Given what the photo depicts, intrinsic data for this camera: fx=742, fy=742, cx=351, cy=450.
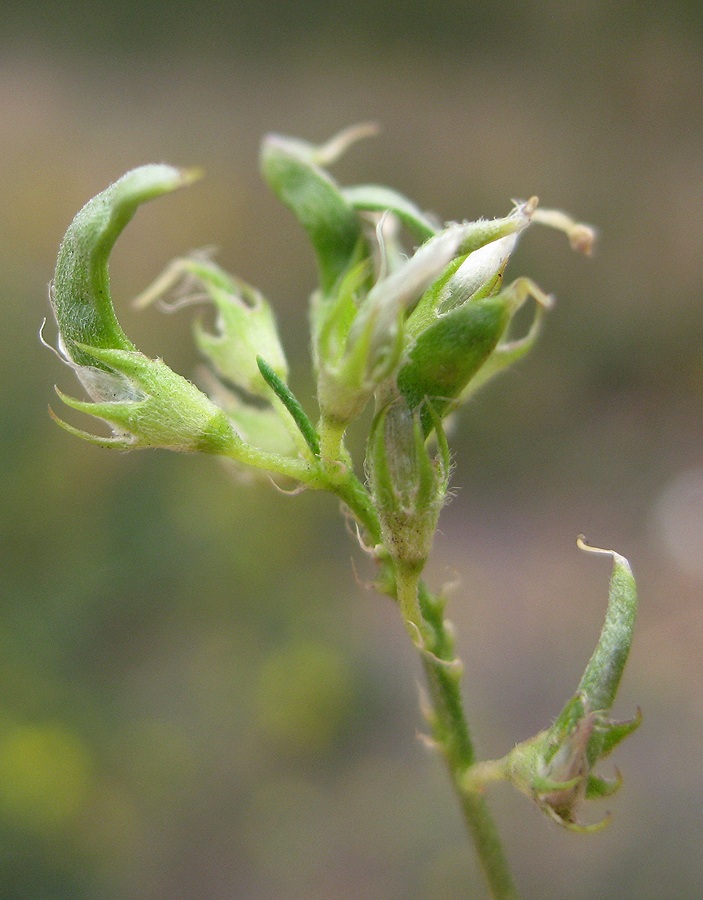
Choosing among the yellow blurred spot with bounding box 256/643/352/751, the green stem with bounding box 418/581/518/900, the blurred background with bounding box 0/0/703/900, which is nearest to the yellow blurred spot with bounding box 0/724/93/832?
the blurred background with bounding box 0/0/703/900

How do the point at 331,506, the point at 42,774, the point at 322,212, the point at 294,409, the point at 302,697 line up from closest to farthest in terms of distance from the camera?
the point at 294,409 < the point at 322,212 < the point at 42,774 < the point at 302,697 < the point at 331,506

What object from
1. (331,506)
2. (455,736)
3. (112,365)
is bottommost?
(331,506)

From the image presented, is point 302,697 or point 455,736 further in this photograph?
point 302,697

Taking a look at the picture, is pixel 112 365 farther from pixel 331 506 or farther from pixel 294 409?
pixel 331 506

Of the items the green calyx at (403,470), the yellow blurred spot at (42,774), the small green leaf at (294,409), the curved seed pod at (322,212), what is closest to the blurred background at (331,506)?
the yellow blurred spot at (42,774)

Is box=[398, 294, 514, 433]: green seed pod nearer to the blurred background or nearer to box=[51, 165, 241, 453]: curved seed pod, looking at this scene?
box=[51, 165, 241, 453]: curved seed pod

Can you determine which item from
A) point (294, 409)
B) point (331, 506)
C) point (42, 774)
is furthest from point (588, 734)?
point (331, 506)
